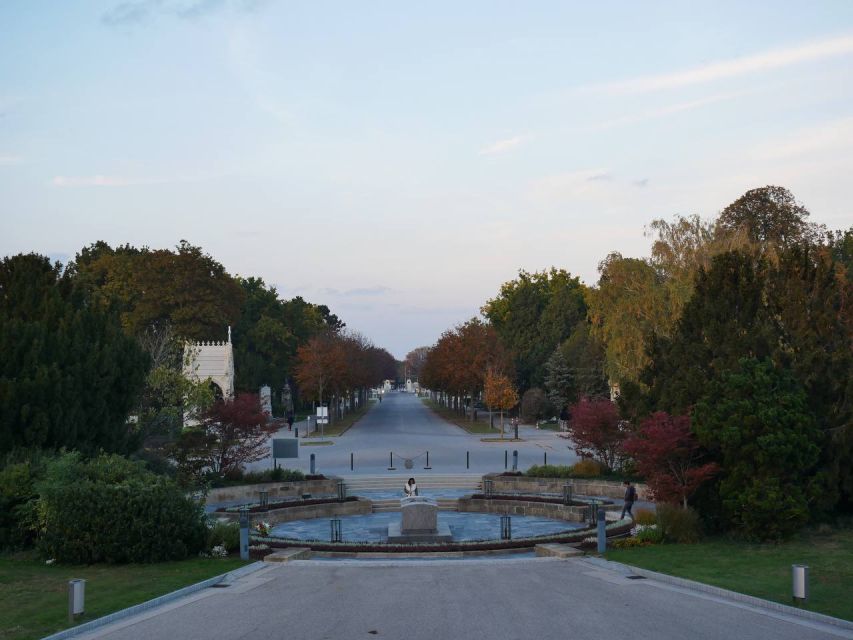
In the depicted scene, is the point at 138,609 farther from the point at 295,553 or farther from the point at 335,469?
the point at 335,469

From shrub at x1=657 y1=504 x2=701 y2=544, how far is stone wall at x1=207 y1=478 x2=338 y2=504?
15.6 m

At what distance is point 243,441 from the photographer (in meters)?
32.1

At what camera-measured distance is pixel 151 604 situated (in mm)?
13781

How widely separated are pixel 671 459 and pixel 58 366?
17.7m

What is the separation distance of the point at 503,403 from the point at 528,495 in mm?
31013

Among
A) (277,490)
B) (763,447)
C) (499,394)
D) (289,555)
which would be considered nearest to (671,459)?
(763,447)

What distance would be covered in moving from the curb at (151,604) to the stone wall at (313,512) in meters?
9.30

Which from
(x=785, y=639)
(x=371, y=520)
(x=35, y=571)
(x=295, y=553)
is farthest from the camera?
(x=371, y=520)

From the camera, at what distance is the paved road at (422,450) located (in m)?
40.2

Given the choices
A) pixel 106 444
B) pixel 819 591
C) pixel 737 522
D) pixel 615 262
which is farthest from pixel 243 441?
Answer: pixel 615 262

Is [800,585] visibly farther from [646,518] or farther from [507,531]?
[507,531]

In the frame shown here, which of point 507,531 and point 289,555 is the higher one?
point 289,555

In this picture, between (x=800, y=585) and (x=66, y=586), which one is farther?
(x=66, y=586)

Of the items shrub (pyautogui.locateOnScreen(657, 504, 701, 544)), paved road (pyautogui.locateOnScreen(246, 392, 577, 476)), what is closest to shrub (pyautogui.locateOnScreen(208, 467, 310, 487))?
paved road (pyautogui.locateOnScreen(246, 392, 577, 476))
